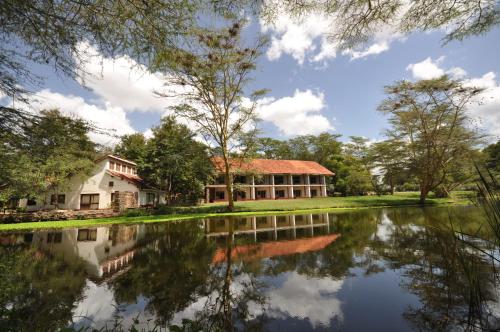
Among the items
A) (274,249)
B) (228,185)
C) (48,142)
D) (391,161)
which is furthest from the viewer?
(391,161)

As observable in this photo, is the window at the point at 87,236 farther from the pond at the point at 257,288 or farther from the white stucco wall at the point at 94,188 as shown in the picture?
the white stucco wall at the point at 94,188

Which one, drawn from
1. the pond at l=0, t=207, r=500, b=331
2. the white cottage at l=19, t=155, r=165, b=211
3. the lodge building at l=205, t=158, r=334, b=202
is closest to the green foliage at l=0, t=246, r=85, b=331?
the pond at l=0, t=207, r=500, b=331

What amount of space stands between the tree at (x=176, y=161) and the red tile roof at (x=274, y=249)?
17.8 metres

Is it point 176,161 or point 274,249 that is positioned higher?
point 176,161

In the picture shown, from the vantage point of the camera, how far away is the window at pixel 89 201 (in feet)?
92.3

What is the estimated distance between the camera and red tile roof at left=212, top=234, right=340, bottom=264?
306 inches

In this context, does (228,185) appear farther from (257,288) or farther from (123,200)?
(257,288)

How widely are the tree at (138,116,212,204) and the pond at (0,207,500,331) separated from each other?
1785 centimetres

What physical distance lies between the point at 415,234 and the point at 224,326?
31.1 ft

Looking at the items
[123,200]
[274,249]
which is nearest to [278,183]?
[123,200]

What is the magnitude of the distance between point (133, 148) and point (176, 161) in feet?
44.5

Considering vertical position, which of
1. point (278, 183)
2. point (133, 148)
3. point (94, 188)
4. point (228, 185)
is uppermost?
point (133, 148)

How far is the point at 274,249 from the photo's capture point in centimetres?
867

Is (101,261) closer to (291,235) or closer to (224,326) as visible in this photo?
(224,326)
